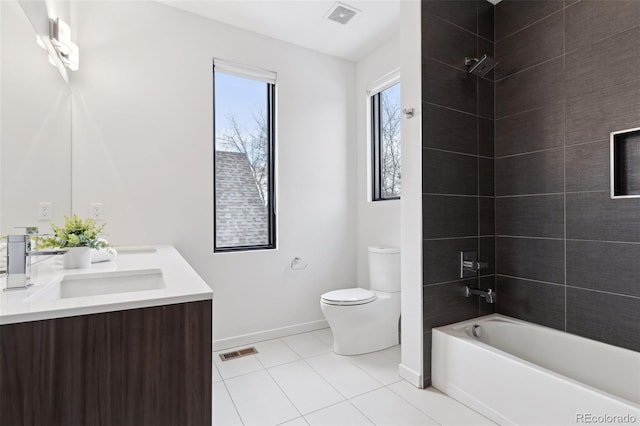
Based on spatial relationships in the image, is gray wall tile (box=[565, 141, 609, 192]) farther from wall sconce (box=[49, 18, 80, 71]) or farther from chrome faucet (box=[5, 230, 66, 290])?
wall sconce (box=[49, 18, 80, 71])

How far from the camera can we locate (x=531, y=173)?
2098 mm

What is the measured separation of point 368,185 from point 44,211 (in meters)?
2.35

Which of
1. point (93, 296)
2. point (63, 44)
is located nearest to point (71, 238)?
point (93, 296)

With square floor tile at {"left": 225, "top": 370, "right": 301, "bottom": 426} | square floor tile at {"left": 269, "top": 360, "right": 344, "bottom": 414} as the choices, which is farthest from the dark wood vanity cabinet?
square floor tile at {"left": 269, "top": 360, "right": 344, "bottom": 414}

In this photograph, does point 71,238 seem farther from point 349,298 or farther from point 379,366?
point 379,366

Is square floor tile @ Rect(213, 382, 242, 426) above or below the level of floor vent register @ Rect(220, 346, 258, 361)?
below

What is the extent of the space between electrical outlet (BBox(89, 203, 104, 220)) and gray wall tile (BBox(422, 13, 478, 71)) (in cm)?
229

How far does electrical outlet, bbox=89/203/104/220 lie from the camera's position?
2.12 m

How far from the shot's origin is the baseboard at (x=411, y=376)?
1958 millimetres

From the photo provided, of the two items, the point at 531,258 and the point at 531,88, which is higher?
the point at 531,88

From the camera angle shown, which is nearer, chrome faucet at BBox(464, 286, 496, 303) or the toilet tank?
chrome faucet at BBox(464, 286, 496, 303)

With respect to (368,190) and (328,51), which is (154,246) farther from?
(328,51)

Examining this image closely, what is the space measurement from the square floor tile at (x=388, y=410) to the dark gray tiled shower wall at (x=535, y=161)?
363mm

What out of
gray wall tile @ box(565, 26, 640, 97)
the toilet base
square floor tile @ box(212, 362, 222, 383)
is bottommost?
square floor tile @ box(212, 362, 222, 383)
